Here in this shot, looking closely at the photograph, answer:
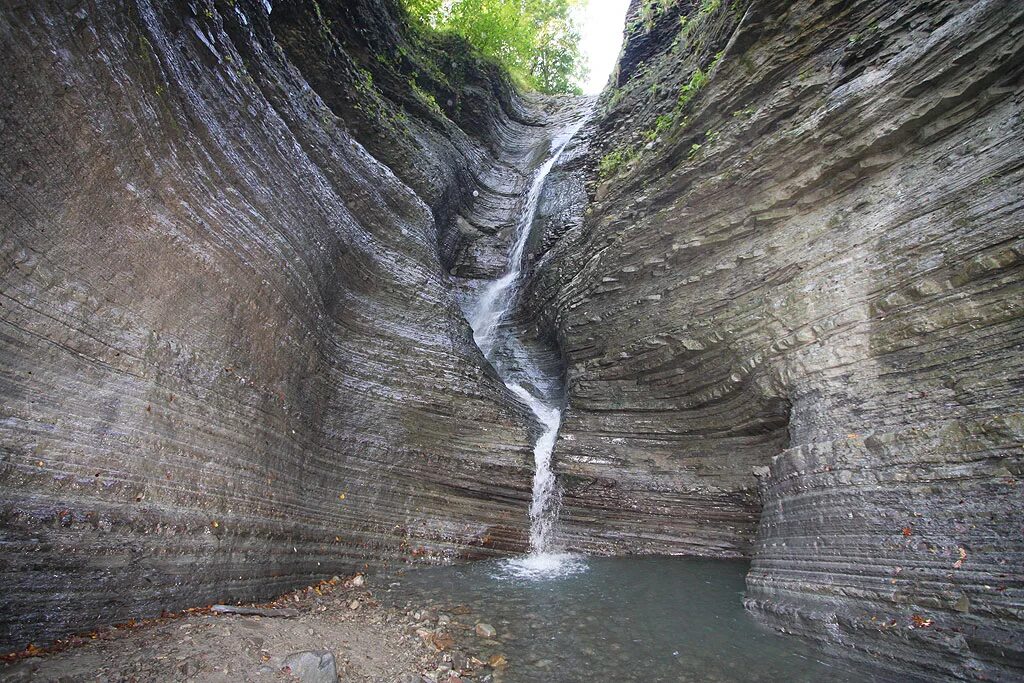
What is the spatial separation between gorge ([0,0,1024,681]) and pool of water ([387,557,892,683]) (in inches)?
15.4

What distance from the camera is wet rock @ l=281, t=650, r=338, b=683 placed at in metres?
3.58

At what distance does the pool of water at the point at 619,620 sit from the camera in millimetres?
4293

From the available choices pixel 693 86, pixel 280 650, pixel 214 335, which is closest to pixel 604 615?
pixel 280 650

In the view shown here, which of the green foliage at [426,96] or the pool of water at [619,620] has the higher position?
the green foliage at [426,96]

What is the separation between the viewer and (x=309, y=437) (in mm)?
6574

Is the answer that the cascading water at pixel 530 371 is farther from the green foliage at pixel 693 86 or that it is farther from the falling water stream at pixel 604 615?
the green foliage at pixel 693 86

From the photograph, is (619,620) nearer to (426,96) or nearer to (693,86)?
(693,86)

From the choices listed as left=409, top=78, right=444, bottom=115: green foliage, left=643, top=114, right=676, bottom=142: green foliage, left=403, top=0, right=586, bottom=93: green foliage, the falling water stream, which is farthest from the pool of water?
left=403, top=0, right=586, bottom=93: green foliage

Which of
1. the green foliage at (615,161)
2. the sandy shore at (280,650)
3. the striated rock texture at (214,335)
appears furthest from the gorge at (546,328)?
the sandy shore at (280,650)

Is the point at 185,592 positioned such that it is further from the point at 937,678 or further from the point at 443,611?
the point at 937,678

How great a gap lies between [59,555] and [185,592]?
112 centimetres

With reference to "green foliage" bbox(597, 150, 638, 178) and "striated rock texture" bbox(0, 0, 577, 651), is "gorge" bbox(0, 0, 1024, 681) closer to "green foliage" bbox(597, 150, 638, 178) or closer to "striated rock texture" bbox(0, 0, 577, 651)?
"striated rock texture" bbox(0, 0, 577, 651)

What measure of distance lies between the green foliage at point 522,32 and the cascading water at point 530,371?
4.49 meters

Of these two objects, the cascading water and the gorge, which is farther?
the cascading water
